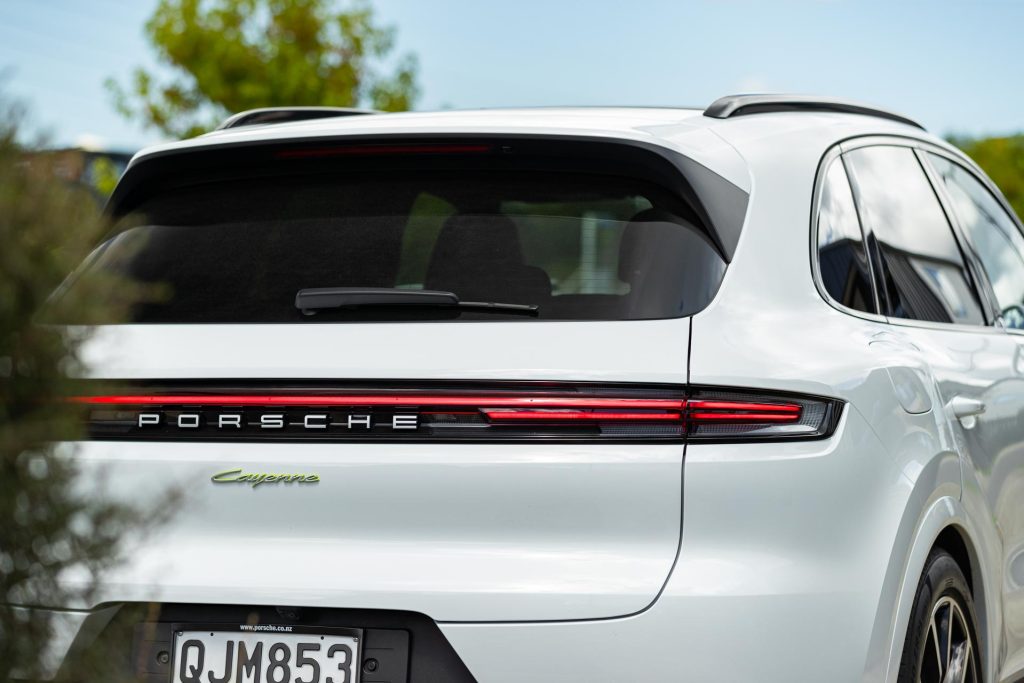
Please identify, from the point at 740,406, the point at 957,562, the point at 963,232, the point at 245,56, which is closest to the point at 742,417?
the point at 740,406

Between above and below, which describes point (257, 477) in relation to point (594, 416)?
below

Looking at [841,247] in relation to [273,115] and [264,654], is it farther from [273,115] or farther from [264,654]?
[273,115]

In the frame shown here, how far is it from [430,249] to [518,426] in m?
0.55

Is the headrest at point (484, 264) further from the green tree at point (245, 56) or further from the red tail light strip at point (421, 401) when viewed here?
the green tree at point (245, 56)

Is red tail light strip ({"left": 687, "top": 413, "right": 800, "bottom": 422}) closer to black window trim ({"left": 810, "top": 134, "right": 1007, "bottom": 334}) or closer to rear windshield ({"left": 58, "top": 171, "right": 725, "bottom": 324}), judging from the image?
rear windshield ({"left": 58, "top": 171, "right": 725, "bottom": 324})

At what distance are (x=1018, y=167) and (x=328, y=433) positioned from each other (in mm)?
71712

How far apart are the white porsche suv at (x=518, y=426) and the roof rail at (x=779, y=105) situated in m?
0.27

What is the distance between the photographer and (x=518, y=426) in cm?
289

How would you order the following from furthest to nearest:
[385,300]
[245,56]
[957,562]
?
[245,56] → [957,562] → [385,300]

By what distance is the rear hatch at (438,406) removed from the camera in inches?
112

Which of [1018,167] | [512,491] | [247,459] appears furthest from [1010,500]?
[1018,167]

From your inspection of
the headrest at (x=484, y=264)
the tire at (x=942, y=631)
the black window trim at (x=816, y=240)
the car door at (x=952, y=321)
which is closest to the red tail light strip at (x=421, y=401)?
the headrest at (x=484, y=264)

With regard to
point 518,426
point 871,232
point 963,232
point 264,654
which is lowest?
point 264,654

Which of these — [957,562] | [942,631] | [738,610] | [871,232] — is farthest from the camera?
[871,232]
